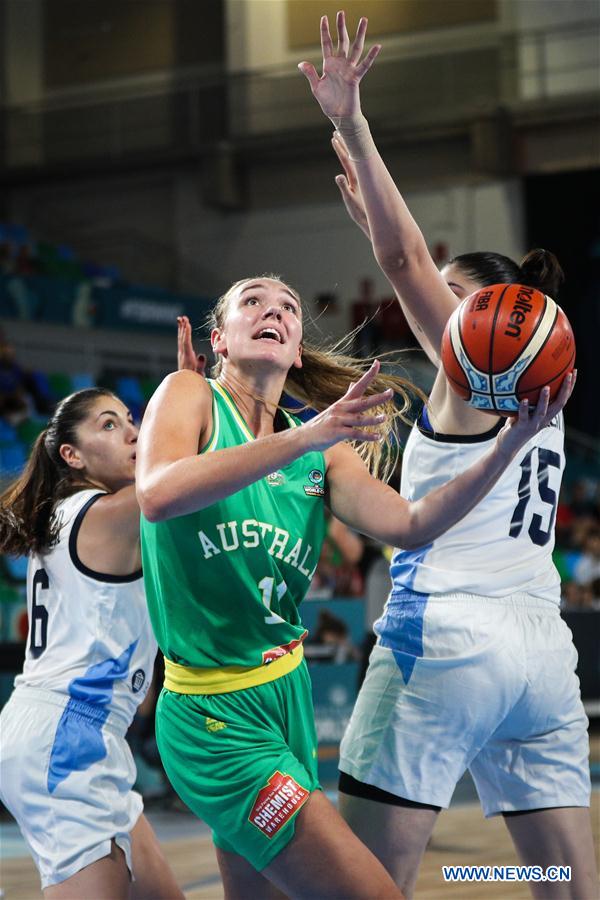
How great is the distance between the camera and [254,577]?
8.23 feet

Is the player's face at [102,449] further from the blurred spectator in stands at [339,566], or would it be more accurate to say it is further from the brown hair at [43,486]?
the blurred spectator in stands at [339,566]

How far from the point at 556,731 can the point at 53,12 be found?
56.6ft

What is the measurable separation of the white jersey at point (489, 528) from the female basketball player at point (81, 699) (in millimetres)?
727

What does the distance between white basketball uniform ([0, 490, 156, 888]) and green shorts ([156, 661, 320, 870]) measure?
1.41 feet

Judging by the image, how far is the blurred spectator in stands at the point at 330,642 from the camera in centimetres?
730

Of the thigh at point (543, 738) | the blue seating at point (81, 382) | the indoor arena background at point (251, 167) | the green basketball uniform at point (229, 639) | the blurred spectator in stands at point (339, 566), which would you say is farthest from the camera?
the indoor arena background at point (251, 167)

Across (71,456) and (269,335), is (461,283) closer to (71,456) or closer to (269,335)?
(269,335)

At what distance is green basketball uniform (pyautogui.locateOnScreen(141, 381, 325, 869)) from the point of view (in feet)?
8.07

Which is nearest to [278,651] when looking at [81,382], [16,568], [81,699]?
[81,699]

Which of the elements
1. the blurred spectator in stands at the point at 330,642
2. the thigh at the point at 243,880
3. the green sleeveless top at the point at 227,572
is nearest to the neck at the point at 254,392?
the green sleeveless top at the point at 227,572

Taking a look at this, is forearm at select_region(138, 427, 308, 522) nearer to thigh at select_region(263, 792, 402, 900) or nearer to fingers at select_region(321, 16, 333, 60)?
thigh at select_region(263, 792, 402, 900)

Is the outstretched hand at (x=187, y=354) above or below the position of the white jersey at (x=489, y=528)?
above

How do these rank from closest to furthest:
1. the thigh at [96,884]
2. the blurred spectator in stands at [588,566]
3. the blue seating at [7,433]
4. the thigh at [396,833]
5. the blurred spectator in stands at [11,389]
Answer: the thigh at [396,833], the thigh at [96,884], the blue seating at [7,433], the blurred spectator in stands at [588,566], the blurred spectator in stands at [11,389]

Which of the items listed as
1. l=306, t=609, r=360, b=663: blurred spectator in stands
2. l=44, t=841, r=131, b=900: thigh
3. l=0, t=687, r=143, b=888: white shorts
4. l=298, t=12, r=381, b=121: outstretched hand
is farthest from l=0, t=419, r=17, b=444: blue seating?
l=298, t=12, r=381, b=121: outstretched hand
